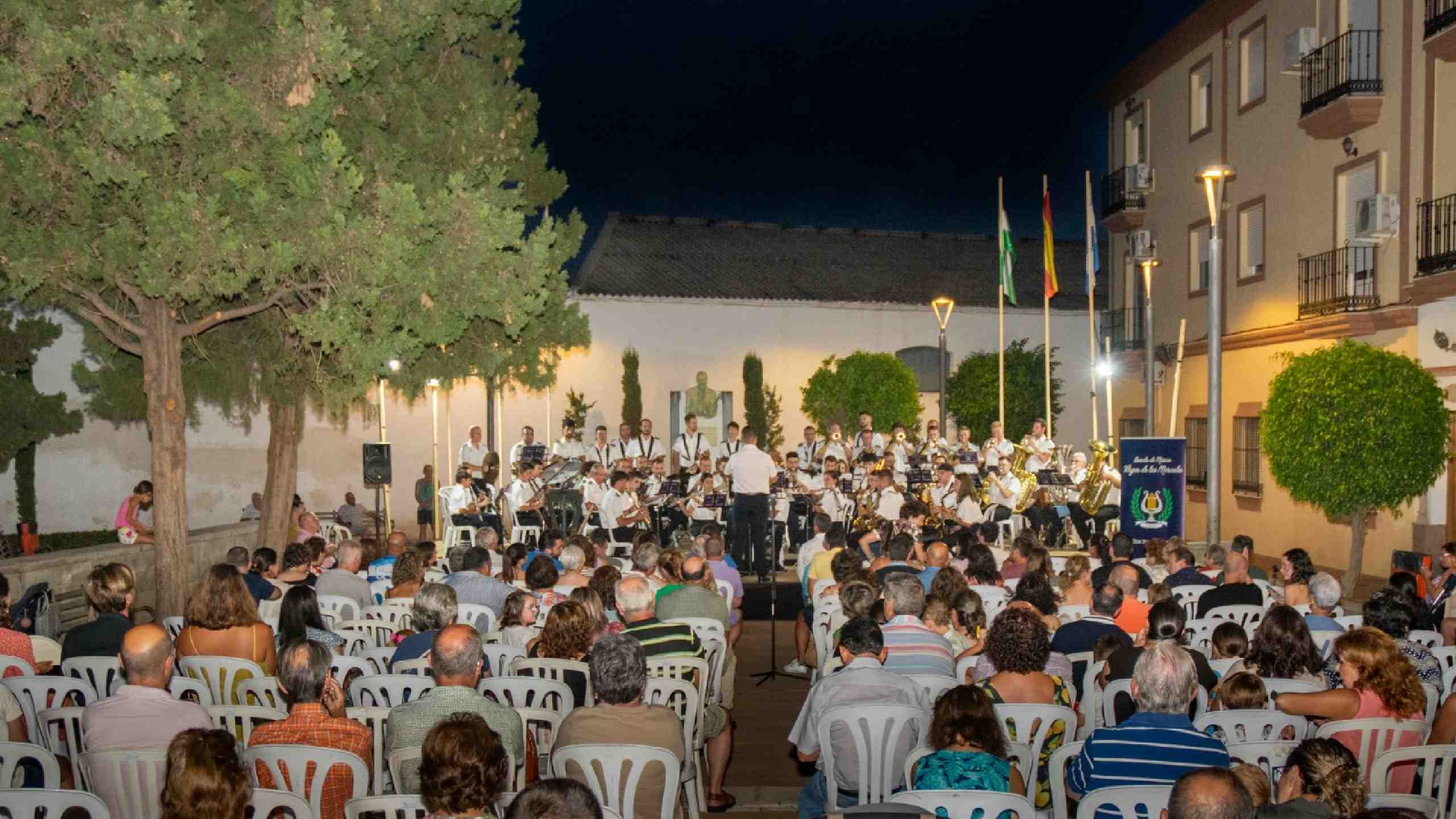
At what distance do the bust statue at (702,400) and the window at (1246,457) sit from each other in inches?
490

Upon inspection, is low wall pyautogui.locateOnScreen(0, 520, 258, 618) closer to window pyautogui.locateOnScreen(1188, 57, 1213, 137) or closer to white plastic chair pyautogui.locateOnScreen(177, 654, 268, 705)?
white plastic chair pyautogui.locateOnScreen(177, 654, 268, 705)

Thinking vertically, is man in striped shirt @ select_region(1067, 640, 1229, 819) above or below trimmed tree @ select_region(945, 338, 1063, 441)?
below

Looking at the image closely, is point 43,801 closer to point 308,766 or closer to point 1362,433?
point 308,766

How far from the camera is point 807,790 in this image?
597 centimetres

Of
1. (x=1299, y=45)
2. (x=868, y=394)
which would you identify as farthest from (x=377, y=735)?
(x=868, y=394)

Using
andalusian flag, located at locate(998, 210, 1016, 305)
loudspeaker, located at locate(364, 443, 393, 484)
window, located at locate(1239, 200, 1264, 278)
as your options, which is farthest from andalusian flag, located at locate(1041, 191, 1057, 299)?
loudspeaker, located at locate(364, 443, 393, 484)

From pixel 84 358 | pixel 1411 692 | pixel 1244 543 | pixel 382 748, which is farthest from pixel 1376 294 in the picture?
Result: pixel 84 358

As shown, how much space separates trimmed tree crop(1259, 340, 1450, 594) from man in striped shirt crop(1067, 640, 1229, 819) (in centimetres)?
1234

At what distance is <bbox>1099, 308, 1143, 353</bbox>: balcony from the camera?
94.4 feet

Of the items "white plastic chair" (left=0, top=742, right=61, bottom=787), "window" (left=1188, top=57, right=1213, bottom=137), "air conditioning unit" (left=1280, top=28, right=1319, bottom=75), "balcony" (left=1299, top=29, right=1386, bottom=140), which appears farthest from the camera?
"window" (left=1188, top=57, right=1213, bottom=137)

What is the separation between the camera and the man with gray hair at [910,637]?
264 inches

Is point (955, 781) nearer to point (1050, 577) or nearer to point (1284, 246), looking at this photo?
point (1050, 577)

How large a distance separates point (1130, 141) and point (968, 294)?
23.2 ft

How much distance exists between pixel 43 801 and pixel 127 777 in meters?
0.70
